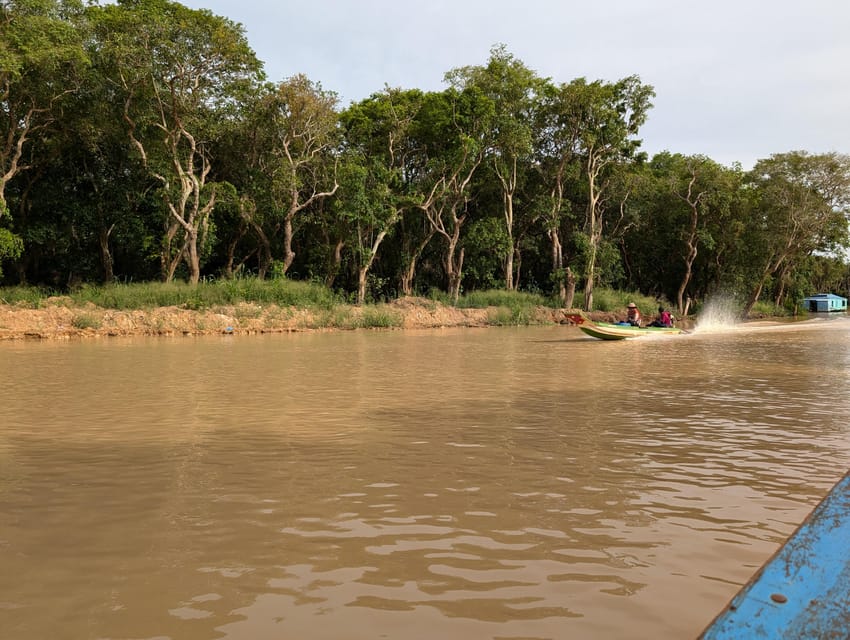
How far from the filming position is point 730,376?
13086 millimetres

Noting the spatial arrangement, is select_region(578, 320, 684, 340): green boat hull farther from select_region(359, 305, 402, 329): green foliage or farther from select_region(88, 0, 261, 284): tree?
select_region(88, 0, 261, 284): tree

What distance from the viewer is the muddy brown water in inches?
129

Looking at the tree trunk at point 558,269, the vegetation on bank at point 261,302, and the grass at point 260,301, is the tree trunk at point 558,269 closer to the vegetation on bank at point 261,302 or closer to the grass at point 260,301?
the vegetation on bank at point 261,302

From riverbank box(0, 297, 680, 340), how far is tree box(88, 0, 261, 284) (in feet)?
12.9

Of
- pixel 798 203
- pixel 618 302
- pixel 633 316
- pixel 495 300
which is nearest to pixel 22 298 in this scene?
pixel 495 300

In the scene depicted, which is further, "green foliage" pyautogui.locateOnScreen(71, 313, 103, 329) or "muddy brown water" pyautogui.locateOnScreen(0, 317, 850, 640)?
"green foliage" pyautogui.locateOnScreen(71, 313, 103, 329)

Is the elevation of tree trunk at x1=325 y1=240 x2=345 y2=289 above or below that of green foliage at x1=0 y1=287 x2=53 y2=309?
above

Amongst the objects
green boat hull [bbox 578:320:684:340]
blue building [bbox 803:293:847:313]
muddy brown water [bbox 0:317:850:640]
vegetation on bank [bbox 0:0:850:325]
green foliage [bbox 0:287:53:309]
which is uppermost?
vegetation on bank [bbox 0:0:850:325]

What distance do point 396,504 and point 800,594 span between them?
11.8 feet

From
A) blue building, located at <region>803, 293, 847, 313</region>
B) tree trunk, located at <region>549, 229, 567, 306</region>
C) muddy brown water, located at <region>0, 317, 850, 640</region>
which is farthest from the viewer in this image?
blue building, located at <region>803, 293, 847, 313</region>

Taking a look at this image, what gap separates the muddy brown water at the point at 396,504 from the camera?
3.29 m

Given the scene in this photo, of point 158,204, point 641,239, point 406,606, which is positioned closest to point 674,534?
point 406,606

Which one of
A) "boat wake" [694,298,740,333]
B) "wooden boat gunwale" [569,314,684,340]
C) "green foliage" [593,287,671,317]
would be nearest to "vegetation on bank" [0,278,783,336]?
"green foliage" [593,287,671,317]

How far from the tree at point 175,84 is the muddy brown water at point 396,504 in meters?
20.2
